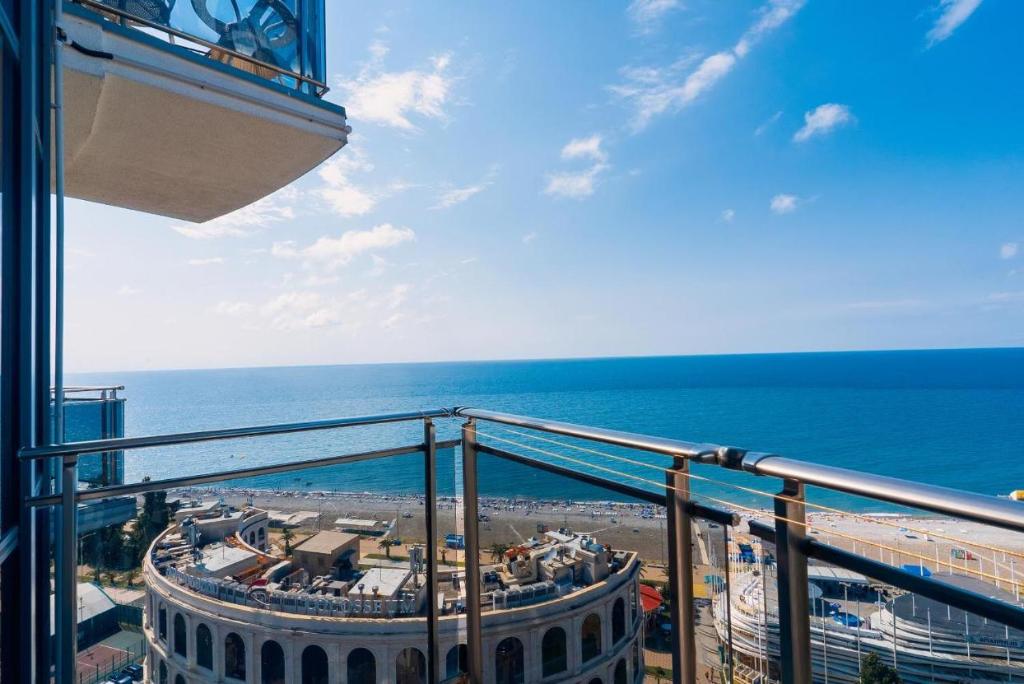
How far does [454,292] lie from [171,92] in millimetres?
47161

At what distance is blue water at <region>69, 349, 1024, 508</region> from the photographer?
1.76 m

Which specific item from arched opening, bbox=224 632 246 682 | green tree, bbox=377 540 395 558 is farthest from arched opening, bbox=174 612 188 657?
green tree, bbox=377 540 395 558

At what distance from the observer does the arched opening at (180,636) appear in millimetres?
1458

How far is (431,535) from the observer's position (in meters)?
1.94

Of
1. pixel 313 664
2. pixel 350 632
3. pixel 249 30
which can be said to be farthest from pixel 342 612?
pixel 249 30

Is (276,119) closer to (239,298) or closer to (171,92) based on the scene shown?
(171,92)

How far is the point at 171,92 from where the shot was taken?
2197 millimetres

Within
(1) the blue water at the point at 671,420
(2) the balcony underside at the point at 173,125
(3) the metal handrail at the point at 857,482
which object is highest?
(2) the balcony underside at the point at 173,125

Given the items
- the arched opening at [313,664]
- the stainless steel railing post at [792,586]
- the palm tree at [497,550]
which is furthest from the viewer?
the palm tree at [497,550]

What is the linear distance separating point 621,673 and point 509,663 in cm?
48

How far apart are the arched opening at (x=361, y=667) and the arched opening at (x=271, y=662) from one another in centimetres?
21

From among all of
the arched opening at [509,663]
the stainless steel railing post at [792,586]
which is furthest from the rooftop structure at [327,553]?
the stainless steel railing post at [792,586]

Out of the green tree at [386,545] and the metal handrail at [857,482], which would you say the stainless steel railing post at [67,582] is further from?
the metal handrail at [857,482]

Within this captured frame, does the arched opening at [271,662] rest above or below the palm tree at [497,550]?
below
